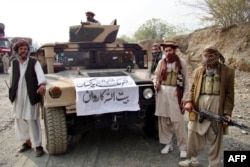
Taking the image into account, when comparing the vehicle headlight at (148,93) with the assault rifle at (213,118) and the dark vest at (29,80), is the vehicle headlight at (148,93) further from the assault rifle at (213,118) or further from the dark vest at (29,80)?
the dark vest at (29,80)

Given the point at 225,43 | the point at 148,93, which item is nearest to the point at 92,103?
the point at 148,93

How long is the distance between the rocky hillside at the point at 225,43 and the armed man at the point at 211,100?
532cm

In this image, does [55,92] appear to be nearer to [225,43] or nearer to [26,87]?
[26,87]

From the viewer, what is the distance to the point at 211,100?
3.43 m

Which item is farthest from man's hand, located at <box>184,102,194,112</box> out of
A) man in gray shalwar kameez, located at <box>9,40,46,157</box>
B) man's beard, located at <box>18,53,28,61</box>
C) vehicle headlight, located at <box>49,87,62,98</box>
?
man's beard, located at <box>18,53,28,61</box>

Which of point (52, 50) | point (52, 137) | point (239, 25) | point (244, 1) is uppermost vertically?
point (244, 1)

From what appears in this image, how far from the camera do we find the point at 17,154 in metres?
4.42

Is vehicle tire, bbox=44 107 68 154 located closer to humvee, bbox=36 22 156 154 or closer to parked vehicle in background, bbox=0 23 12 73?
humvee, bbox=36 22 156 154

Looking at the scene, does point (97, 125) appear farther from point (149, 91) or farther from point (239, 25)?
point (239, 25)

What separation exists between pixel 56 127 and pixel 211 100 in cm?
204

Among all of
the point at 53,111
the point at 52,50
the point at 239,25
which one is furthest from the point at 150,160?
the point at 239,25

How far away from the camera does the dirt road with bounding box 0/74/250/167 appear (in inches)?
157

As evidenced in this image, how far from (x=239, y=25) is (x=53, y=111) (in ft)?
29.0

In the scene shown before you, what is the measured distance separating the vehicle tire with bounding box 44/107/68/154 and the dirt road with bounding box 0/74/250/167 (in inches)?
9.5
